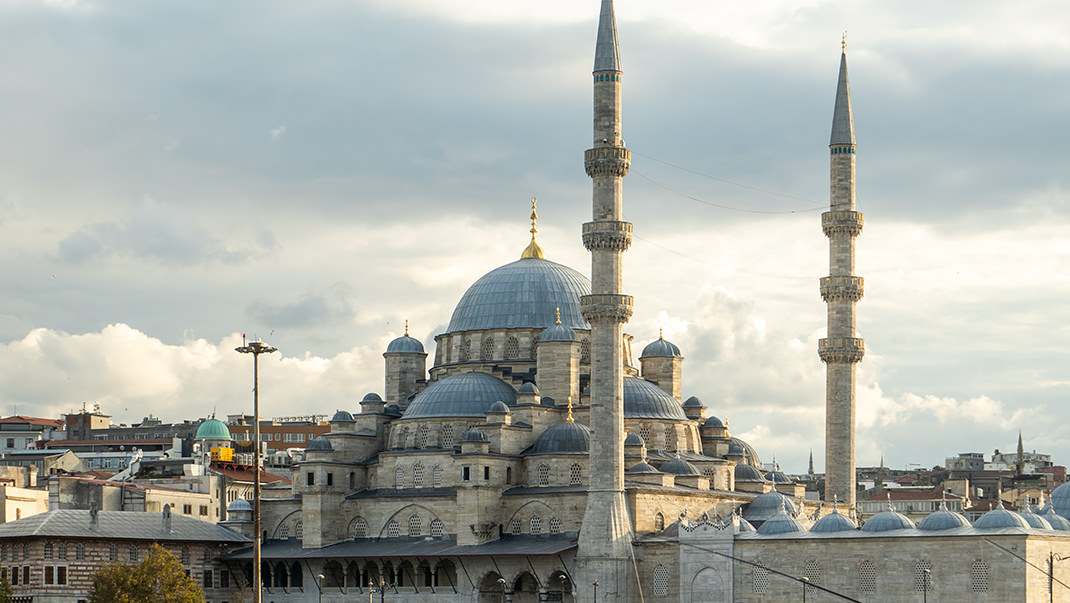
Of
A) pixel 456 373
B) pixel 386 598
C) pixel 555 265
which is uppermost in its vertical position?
pixel 555 265

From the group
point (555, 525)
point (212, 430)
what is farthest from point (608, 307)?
point (212, 430)

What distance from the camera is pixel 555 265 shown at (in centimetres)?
7100

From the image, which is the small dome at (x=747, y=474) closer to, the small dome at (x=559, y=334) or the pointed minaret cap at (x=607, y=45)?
the small dome at (x=559, y=334)

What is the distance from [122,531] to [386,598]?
10.6 meters

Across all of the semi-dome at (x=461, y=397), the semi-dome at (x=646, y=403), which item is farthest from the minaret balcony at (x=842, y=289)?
the semi-dome at (x=461, y=397)

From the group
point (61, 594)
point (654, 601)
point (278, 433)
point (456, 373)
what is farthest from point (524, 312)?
point (278, 433)

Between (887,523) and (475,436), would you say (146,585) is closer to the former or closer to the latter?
(475,436)

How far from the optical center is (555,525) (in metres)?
58.6

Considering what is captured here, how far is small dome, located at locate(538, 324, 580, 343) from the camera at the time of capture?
208ft

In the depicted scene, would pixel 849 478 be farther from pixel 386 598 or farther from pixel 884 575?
pixel 386 598

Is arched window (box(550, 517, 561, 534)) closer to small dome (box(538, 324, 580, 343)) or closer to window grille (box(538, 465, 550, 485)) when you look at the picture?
window grille (box(538, 465, 550, 485))

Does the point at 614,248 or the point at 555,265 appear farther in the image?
the point at 555,265

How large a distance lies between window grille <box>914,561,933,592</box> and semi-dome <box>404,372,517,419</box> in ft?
60.4

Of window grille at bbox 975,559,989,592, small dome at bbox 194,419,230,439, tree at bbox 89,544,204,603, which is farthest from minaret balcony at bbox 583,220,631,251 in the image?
small dome at bbox 194,419,230,439
